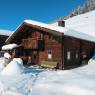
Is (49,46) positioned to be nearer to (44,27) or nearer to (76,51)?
(44,27)

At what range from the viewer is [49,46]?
2377 cm

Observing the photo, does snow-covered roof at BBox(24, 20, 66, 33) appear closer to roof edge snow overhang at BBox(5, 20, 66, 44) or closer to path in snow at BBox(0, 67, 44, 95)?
roof edge snow overhang at BBox(5, 20, 66, 44)

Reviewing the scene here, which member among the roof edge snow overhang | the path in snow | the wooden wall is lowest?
the path in snow

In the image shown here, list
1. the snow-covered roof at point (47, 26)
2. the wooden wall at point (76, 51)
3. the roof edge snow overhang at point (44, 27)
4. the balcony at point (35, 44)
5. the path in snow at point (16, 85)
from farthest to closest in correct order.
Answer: the balcony at point (35, 44)
the wooden wall at point (76, 51)
the snow-covered roof at point (47, 26)
the roof edge snow overhang at point (44, 27)
the path in snow at point (16, 85)

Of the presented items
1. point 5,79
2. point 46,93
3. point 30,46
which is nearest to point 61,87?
point 46,93

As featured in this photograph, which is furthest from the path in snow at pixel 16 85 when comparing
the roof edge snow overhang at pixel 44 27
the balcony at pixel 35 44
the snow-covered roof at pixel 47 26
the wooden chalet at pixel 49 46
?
the balcony at pixel 35 44

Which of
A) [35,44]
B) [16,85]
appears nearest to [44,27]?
[35,44]

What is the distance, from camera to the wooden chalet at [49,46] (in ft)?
73.1

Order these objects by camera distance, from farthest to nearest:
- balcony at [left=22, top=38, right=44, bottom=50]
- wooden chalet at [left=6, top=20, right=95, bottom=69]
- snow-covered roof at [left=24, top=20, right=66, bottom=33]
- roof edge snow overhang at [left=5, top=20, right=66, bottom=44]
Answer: balcony at [left=22, top=38, right=44, bottom=50]
wooden chalet at [left=6, top=20, right=95, bottom=69]
snow-covered roof at [left=24, top=20, right=66, bottom=33]
roof edge snow overhang at [left=5, top=20, right=66, bottom=44]

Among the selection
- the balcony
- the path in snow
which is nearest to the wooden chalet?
the balcony

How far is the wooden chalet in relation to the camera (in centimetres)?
2228

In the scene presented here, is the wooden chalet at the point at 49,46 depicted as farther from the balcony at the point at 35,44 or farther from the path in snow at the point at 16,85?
the path in snow at the point at 16,85

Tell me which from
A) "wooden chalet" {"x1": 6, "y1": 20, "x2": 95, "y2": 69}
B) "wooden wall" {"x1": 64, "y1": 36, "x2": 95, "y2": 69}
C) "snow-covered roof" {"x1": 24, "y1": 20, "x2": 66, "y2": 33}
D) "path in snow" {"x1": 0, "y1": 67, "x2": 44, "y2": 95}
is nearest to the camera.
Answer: "path in snow" {"x1": 0, "y1": 67, "x2": 44, "y2": 95}

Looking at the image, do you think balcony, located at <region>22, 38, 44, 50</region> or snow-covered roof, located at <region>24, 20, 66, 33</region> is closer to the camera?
snow-covered roof, located at <region>24, 20, 66, 33</region>
